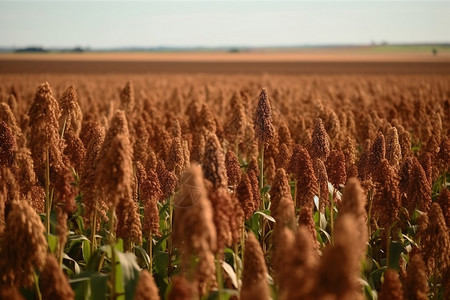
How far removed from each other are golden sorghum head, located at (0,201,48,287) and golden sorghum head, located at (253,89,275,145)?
324 cm

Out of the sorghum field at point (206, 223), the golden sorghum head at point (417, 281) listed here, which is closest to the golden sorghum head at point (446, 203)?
the sorghum field at point (206, 223)

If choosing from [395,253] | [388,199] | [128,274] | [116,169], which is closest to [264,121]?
[388,199]

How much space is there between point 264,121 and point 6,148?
2.82 meters

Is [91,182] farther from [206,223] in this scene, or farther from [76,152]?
[206,223]

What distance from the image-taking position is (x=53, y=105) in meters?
4.96

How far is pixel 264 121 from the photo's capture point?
233 inches

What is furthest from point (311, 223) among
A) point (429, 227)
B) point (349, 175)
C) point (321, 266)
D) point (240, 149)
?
point (240, 149)

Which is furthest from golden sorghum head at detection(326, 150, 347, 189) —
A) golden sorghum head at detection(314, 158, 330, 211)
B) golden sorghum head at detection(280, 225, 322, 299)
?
golden sorghum head at detection(280, 225, 322, 299)

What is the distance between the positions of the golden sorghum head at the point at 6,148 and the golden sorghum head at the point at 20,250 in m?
2.20

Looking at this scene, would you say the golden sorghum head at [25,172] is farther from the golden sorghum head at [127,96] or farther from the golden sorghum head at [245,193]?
the golden sorghum head at [127,96]

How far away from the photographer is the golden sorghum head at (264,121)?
589 cm

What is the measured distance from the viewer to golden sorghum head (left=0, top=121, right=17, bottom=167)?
5168 mm

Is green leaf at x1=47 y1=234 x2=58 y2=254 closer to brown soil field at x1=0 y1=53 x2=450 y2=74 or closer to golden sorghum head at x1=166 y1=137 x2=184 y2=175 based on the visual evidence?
golden sorghum head at x1=166 y1=137 x2=184 y2=175

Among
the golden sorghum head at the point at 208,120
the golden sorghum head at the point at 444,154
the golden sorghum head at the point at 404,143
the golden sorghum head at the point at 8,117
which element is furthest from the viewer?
the golden sorghum head at the point at 208,120
